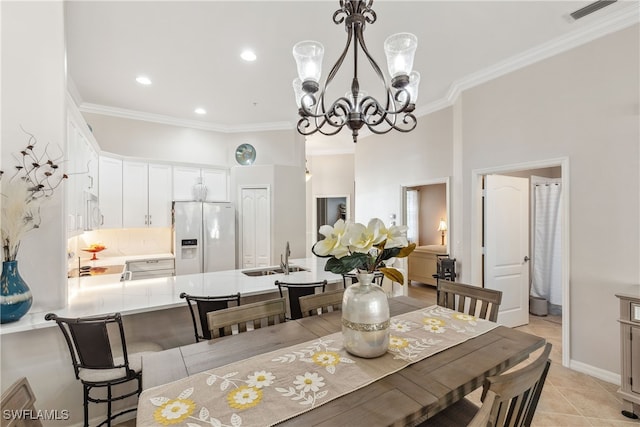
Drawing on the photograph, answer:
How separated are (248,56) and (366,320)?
309cm

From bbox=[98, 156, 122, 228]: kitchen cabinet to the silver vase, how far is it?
4.32 meters

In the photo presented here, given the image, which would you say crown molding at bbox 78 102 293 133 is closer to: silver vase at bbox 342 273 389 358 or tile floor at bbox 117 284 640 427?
tile floor at bbox 117 284 640 427

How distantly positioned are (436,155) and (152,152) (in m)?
4.71

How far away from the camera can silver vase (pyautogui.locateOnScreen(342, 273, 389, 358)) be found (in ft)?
4.19

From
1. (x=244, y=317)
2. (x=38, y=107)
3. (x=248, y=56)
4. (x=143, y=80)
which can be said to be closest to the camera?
(x=244, y=317)

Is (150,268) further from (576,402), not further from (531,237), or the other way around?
(531,237)

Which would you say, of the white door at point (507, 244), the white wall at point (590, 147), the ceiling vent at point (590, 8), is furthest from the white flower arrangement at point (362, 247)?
the white door at point (507, 244)

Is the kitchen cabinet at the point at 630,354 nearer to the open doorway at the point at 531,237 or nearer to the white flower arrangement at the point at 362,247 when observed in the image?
the open doorway at the point at 531,237

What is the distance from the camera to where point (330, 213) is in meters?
8.17

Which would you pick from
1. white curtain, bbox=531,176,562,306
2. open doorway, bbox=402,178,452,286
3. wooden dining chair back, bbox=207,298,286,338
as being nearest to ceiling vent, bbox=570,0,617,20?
white curtain, bbox=531,176,562,306

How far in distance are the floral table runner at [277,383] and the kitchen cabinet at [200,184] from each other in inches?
167

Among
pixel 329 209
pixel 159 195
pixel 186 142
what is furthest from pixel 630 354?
pixel 329 209

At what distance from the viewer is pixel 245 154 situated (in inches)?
216

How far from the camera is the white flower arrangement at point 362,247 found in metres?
1.25
